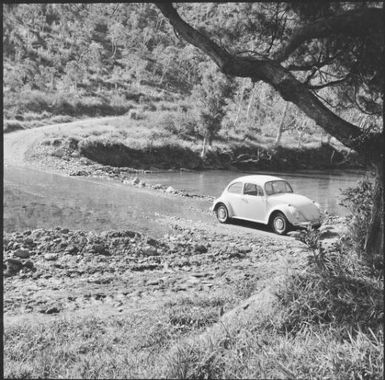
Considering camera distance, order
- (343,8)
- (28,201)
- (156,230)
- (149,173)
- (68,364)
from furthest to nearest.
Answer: (149,173) < (28,201) < (156,230) < (343,8) < (68,364)

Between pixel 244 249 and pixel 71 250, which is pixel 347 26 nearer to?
pixel 244 249

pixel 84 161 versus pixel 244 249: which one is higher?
pixel 244 249

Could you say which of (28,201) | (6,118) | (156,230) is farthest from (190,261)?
(6,118)

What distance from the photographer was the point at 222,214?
16.0 meters

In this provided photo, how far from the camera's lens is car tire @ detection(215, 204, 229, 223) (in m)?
15.8

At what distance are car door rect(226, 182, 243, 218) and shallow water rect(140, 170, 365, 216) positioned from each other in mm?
8186

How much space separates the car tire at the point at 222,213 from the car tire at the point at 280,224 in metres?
1.93

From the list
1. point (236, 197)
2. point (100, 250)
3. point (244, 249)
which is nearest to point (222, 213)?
point (236, 197)

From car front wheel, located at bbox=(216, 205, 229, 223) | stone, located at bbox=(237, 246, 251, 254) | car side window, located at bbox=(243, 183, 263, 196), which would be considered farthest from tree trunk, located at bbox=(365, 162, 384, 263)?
car front wheel, located at bbox=(216, 205, 229, 223)

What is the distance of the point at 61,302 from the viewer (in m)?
7.56

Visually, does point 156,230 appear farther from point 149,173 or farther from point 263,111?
point 263,111

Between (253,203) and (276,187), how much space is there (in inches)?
36.6

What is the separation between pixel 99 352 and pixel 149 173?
31332 millimetres

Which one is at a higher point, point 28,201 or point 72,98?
point 72,98
